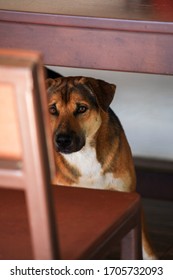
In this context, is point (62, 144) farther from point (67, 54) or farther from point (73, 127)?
point (67, 54)

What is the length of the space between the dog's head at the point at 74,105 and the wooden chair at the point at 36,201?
2.43ft

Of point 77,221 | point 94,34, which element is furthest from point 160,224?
point 77,221

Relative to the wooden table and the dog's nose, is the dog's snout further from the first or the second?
the wooden table

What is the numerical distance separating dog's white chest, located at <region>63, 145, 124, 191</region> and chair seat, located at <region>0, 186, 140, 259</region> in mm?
800

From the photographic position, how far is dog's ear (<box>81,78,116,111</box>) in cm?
255

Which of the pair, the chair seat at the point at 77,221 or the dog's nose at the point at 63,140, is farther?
the dog's nose at the point at 63,140

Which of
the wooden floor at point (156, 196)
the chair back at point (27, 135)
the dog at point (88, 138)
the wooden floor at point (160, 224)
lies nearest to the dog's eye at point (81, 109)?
the dog at point (88, 138)

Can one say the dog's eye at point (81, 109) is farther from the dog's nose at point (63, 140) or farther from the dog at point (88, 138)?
the dog's nose at point (63, 140)

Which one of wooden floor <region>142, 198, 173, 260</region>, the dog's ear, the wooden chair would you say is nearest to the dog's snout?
the dog's ear

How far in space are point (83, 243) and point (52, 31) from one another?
0.72 metres

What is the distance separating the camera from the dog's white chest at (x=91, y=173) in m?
2.69

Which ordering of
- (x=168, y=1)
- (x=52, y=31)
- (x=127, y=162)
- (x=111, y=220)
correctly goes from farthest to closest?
(x=127, y=162), (x=168, y=1), (x=52, y=31), (x=111, y=220)
